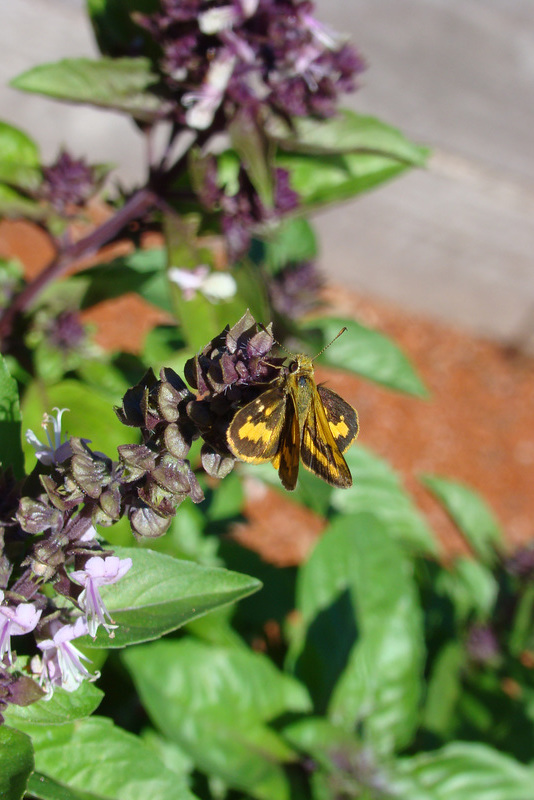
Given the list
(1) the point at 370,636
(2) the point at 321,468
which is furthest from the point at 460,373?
(2) the point at 321,468

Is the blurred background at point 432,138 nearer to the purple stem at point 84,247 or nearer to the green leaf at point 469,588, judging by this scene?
the purple stem at point 84,247

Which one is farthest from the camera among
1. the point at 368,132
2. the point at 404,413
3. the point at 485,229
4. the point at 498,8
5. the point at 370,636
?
the point at 404,413

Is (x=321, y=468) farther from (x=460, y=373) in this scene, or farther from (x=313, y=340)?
(x=460, y=373)

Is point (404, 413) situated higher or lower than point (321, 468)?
lower

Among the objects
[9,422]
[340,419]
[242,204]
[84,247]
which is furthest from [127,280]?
[340,419]

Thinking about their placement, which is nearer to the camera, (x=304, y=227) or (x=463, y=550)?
(x=304, y=227)
